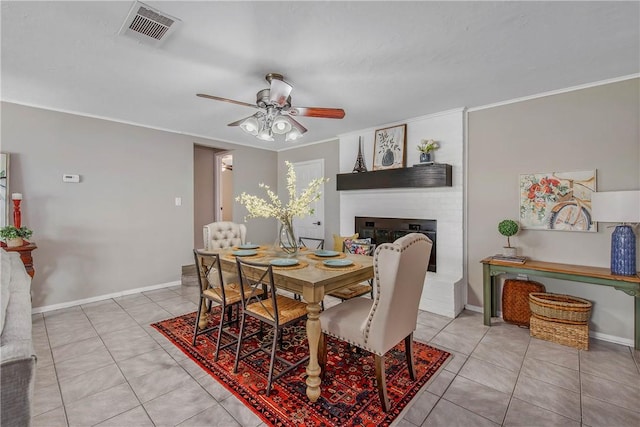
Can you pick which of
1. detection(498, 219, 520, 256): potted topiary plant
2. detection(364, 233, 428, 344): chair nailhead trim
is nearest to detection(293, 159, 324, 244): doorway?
detection(498, 219, 520, 256): potted topiary plant

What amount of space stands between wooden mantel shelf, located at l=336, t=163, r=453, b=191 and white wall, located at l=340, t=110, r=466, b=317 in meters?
0.20

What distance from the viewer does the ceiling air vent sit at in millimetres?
1751

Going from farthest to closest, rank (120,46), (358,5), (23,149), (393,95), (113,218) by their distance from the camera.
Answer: (113,218)
(23,149)
(393,95)
(120,46)
(358,5)

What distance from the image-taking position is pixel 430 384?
2104 mm

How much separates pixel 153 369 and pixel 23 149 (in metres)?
3.01

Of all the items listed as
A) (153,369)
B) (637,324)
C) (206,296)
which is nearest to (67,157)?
(206,296)

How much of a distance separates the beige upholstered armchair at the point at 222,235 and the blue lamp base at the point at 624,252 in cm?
377

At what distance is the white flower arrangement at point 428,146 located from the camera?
146 inches

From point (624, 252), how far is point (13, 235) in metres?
5.67

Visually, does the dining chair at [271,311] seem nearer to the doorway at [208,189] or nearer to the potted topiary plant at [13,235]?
the potted topiary plant at [13,235]

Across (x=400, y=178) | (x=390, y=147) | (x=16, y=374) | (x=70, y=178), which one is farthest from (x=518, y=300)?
(x=70, y=178)

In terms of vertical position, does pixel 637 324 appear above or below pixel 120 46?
below

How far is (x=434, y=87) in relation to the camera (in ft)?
9.53

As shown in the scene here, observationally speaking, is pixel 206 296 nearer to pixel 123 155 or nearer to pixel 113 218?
pixel 113 218
